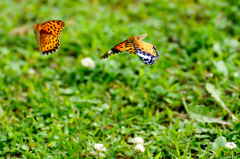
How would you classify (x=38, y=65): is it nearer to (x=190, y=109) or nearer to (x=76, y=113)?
(x=76, y=113)

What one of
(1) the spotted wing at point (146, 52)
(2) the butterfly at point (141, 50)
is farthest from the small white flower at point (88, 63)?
(1) the spotted wing at point (146, 52)

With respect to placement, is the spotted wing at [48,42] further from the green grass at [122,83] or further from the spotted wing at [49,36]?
the green grass at [122,83]

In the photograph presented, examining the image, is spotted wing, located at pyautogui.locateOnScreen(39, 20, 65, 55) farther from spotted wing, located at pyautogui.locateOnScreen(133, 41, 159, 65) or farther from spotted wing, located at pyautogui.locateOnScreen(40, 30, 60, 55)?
spotted wing, located at pyautogui.locateOnScreen(133, 41, 159, 65)

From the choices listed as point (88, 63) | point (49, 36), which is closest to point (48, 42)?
point (49, 36)

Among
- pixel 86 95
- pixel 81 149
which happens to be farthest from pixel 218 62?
pixel 81 149

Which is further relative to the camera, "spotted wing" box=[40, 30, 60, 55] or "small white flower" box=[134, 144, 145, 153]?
"spotted wing" box=[40, 30, 60, 55]

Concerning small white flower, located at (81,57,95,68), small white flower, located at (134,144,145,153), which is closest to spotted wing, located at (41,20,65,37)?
small white flower, located at (81,57,95,68)
